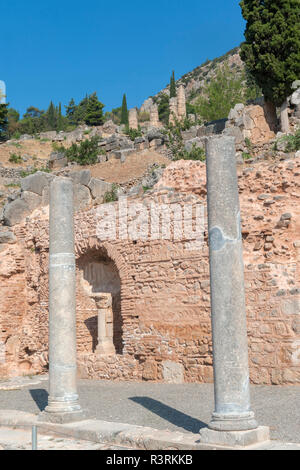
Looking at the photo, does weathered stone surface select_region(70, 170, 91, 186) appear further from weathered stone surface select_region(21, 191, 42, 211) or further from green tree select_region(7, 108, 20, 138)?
green tree select_region(7, 108, 20, 138)

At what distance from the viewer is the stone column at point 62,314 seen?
7616 mm

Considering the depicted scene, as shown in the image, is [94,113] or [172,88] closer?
[94,113]

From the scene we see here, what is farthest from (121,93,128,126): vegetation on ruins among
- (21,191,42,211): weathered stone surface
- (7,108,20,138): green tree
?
(21,191,42,211): weathered stone surface

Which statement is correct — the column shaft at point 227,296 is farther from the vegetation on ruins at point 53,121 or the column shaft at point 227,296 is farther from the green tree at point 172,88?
the green tree at point 172,88

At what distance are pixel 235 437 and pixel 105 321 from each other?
345 inches

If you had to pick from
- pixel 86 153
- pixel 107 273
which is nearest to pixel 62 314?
pixel 107 273

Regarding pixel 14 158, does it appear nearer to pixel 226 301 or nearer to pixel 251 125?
pixel 251 125

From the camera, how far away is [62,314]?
8.15 m

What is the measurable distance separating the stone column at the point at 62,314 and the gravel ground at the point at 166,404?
0.45 m

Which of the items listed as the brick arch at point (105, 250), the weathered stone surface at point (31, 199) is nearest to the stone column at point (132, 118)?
the weathered stone surface at point (31, 199)

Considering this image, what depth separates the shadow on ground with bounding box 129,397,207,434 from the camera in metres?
6.78

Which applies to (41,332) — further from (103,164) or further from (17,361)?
(103,164)

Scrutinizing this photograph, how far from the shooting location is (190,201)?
1173 centimetres

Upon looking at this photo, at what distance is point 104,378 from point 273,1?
779 inches
